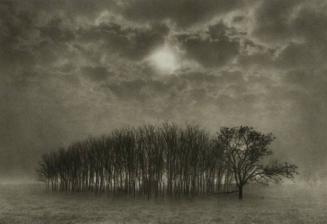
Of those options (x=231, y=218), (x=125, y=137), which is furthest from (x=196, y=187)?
(x=231, y=218)

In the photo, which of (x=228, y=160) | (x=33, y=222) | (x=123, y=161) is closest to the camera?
(x=33, y=222)

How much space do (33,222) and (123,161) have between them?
2725cm

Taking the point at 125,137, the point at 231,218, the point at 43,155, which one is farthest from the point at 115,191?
the point at 43,155

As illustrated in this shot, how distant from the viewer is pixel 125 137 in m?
48.2

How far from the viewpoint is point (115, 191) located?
157 ft

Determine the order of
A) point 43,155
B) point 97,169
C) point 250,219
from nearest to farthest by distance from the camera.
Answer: point 250,219 < point 97,169 < point 43,155

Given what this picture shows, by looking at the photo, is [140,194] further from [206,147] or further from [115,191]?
[206,147]

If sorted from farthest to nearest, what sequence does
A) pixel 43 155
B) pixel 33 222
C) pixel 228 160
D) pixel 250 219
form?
pixel 43 155 < pixel 228 160 < pixel 250 219 < pixel 33 222

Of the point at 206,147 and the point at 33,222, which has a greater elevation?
the point at 206,147

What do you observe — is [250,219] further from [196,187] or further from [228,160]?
[196,187]

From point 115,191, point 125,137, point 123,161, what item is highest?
point 125,137

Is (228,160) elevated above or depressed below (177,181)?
above

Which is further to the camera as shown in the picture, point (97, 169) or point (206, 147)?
point (97, 169)

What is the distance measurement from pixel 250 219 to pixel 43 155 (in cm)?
6772
